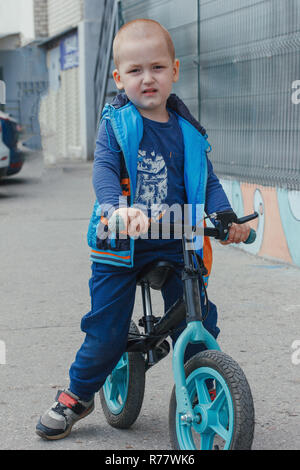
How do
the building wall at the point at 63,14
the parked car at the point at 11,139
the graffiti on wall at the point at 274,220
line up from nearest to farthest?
the graffiti on wall at the point at 274,220 → the parked car at the point at 11,139 → the building wall at the point at 63,14

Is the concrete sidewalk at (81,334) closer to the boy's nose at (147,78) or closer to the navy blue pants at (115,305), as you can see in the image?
the navy blue pants at (115,305)

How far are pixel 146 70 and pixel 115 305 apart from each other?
0.90 metres

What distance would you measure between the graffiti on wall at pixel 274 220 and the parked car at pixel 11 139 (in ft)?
19.5

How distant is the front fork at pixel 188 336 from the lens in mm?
2795

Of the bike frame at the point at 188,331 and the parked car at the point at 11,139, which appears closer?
the bike frame at the point at 188,331

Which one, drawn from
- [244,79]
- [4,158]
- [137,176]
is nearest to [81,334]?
[137,176]

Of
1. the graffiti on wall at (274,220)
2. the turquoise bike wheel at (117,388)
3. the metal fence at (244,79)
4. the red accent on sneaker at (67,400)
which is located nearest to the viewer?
the red accent on sneaker at (67,400)

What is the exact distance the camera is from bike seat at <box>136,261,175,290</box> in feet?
10.1

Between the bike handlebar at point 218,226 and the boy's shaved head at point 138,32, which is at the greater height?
the boy's shaved head at point 138,32

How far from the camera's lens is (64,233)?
892 centimetres

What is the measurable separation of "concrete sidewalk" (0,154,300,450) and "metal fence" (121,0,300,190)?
94 cm

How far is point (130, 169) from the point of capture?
3021 mm

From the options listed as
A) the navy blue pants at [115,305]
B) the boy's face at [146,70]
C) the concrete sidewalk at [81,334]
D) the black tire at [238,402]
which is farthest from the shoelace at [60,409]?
the boy's face at [146,70]

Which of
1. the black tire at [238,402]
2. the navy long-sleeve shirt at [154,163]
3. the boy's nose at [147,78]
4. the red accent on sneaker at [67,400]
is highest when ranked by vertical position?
the boy's nose at [147,78]
